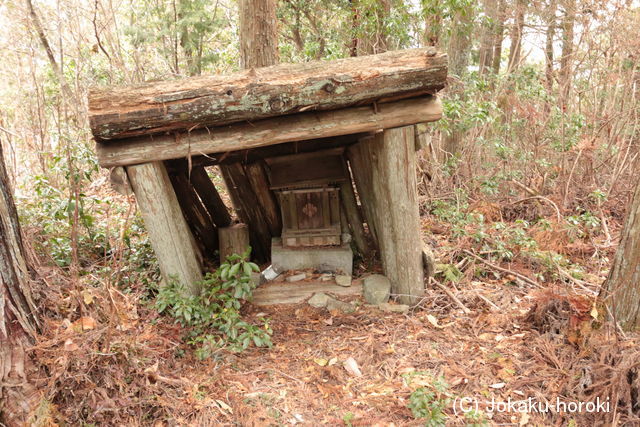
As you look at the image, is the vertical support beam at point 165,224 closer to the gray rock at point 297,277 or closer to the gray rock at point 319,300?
the gray rock at point 297,277

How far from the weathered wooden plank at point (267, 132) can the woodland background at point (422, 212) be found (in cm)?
45

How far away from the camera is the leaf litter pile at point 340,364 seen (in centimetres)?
262

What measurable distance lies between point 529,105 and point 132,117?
6.77 m

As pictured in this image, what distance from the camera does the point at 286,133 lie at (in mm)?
3416

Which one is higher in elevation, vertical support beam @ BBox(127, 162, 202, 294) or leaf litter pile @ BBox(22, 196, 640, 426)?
vertical support beam @ BBox(127, 162, 202, 294)

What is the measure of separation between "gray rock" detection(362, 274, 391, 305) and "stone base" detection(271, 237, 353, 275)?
36 cm

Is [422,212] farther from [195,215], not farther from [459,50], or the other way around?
[195,215]

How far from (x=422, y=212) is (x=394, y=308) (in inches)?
103

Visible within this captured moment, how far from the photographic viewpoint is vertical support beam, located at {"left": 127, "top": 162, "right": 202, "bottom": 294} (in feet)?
11.5

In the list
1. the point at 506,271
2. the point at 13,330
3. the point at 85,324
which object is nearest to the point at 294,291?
the point at 85,324

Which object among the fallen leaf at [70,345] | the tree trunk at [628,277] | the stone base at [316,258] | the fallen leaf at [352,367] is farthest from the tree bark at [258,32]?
the tree trunk at [628,277]

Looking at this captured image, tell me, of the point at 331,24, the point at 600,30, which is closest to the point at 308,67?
the point at 331,24

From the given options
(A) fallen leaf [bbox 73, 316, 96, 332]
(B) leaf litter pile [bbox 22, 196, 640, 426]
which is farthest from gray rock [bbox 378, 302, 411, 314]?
(A) fallen leaf [bbox 73, 316, 96, 332]

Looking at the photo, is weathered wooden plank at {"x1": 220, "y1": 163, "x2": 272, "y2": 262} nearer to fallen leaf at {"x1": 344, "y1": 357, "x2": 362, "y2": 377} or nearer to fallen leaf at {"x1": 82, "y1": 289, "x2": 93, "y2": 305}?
fallen leaf at {"x1": 82, "y1": 289, "x2": 93, "y2": 305}
